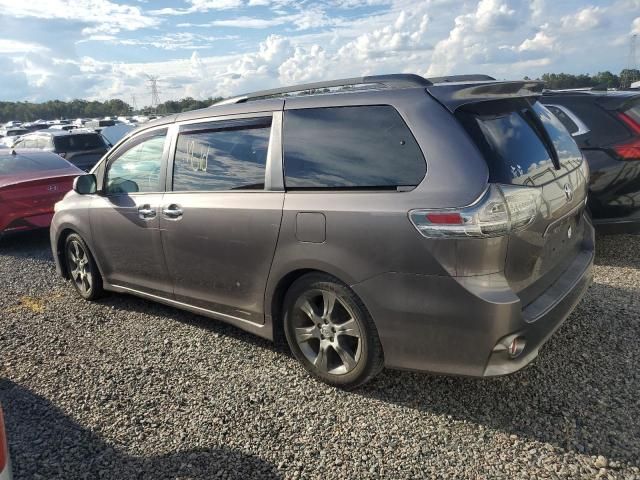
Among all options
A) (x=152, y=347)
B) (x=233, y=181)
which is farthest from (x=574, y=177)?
(x=152, y=347)

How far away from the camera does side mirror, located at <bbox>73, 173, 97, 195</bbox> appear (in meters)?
4.63

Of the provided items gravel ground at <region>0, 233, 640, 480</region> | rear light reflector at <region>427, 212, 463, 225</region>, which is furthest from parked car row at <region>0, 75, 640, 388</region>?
gravel ground at <region>0, 233, 640, 480</region>

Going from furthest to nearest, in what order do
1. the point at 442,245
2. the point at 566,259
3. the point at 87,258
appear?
1. the point at 87,258
2. the point at 566,259
3. the point at 442,245

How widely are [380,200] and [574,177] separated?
1.37 metres

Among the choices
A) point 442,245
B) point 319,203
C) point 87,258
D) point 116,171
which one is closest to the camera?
point 442,245

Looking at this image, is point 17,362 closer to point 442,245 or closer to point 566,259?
point 442,245

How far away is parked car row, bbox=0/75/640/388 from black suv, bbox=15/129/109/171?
32.5 ft

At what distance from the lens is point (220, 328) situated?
4.28m

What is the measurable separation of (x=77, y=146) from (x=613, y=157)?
12122mm

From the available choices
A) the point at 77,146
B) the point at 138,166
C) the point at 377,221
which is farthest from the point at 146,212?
the point at 77,146

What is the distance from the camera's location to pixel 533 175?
2820 millimetres

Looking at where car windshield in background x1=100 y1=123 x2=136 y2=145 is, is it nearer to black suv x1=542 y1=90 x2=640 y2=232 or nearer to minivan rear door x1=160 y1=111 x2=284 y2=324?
minivan rear door x1=160 y1=111 x2=284 y2=324

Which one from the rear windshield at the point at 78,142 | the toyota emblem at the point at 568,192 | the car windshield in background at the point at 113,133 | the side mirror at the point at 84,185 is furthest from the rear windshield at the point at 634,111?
the car windshield in background at the point at 113,133

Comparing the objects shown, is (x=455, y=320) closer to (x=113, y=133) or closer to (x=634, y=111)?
(x=634, y=111)
